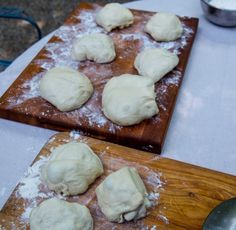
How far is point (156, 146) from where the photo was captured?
124cm

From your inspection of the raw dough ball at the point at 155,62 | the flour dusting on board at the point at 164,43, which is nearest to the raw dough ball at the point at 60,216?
the raw dough ball at the point at 155,62

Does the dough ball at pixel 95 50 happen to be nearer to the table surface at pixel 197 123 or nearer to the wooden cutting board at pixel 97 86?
the wooden cutting board at pixel 97 86

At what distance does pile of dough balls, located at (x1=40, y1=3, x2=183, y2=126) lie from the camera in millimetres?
1279

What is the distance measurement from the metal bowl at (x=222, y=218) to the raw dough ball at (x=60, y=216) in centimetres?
34

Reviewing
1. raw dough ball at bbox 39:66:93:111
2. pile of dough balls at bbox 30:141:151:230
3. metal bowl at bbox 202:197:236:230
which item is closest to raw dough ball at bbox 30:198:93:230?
pile of dough balls at bbox 30:141:151:230

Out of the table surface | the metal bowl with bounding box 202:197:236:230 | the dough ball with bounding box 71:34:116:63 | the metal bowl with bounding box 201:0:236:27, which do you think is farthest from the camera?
the metal bowl with bounding box 201:0:236:27

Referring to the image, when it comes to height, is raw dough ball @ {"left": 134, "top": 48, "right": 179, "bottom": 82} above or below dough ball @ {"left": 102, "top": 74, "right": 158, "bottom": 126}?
above

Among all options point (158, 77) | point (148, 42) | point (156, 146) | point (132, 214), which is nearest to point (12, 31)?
point (148, 42)

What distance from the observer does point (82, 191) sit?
1.08 m

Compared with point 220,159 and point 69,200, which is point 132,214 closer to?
point 69,200

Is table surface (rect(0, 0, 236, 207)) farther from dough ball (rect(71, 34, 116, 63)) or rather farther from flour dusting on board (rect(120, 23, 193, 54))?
dough ball (rect(71, 34, 116, 63))

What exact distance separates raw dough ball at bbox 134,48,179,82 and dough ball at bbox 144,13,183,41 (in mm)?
131

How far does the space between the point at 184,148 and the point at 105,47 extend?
23.4 inches

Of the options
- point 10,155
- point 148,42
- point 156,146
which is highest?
point 148,42
